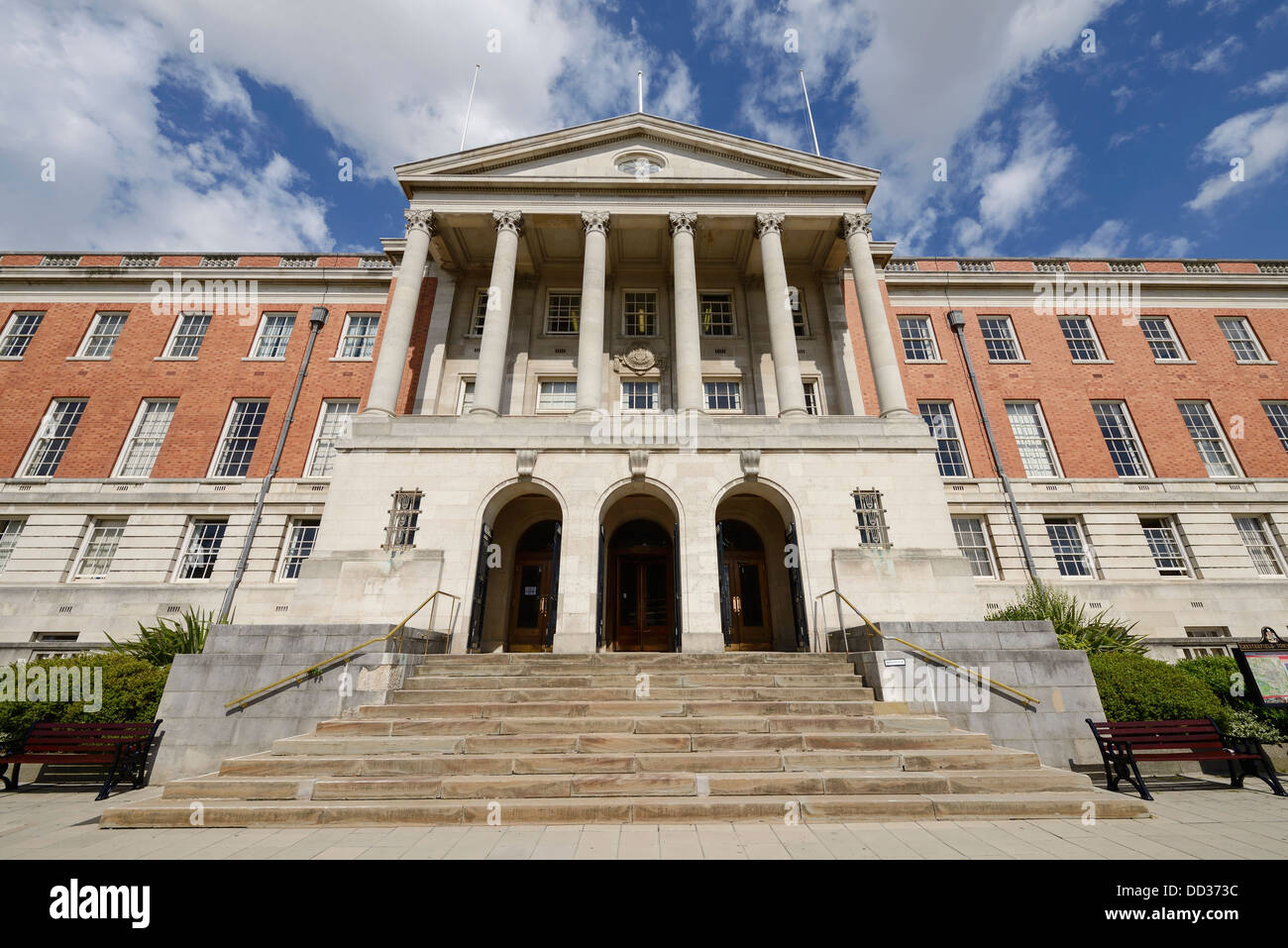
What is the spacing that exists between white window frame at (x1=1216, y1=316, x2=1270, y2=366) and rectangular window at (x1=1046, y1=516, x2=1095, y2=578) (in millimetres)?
12355

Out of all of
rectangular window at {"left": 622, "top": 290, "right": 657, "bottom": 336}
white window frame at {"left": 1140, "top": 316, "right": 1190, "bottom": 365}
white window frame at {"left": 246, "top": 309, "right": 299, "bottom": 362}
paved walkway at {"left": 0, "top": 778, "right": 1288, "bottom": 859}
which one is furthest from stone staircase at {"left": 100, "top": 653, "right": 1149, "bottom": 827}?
white window frame at {"left": 1140, "top": 316, "right": 1190, "bottom": 365}

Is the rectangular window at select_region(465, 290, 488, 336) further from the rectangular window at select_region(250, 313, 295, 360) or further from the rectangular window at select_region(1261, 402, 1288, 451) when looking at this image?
the rectangular window at select_region(1261, 402, 1288, 451)

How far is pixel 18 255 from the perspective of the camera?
25.4 metres

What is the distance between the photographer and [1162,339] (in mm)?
24156

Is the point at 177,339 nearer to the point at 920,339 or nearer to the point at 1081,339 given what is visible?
the point at 920,339

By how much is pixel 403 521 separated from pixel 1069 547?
76.7 ft

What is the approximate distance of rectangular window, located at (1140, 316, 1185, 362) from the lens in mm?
23766

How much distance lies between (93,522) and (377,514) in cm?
1471

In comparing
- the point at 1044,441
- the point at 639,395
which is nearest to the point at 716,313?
the point at 639,395

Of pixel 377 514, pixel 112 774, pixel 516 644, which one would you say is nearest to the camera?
pixel 112 774

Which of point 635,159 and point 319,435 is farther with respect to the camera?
point 319,435

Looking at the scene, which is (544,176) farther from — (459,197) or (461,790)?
(461,790)

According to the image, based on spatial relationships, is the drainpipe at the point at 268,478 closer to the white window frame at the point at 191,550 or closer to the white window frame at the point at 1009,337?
the white window frame at the point at 191,550

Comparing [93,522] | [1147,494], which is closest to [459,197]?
[93,522]
